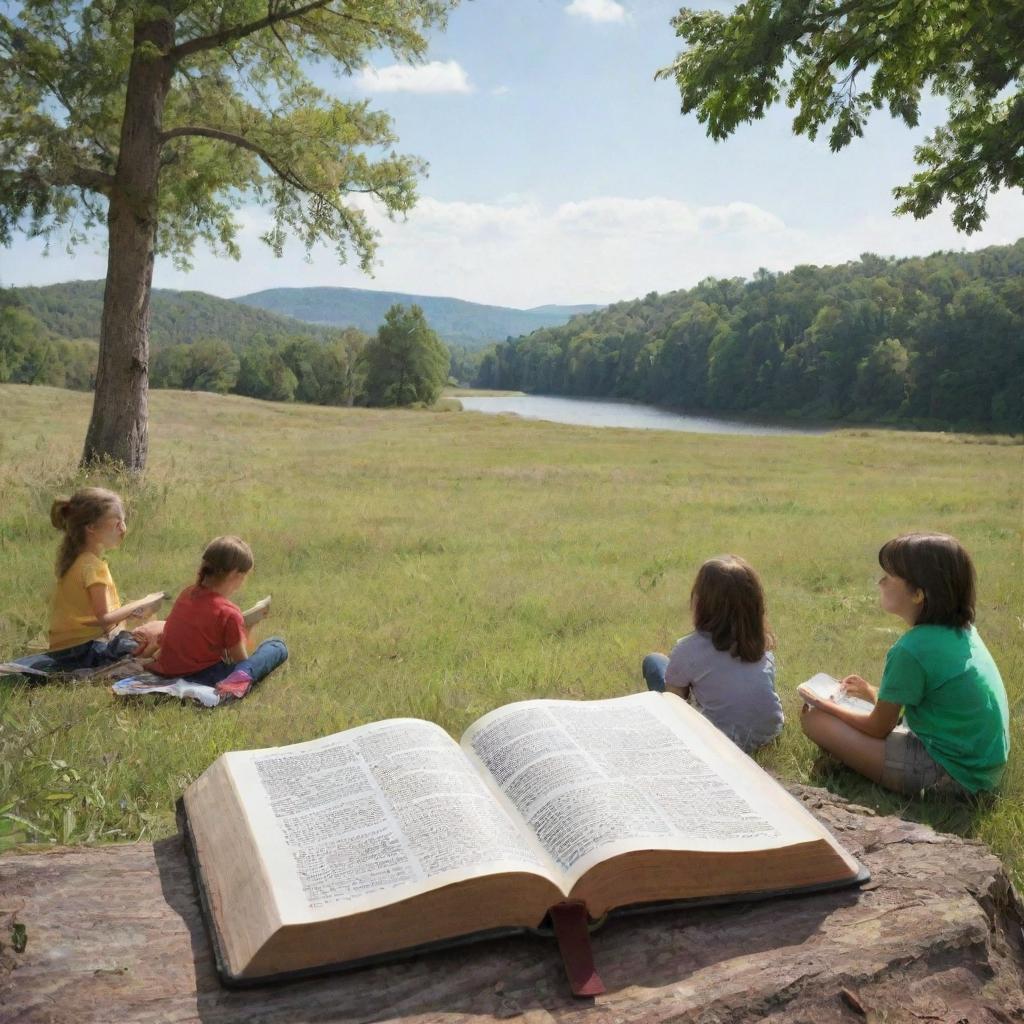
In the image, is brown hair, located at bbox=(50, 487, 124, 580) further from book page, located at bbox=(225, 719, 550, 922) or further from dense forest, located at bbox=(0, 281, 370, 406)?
dense forest, located at bbox=(0, 281, 370, 406)

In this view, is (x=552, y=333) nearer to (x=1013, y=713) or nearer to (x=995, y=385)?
(x=995, y=385)

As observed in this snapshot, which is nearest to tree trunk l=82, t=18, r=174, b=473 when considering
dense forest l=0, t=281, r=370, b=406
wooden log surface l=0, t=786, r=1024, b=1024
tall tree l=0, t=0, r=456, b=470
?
tall tree l=0, t=0, r=456, b=470

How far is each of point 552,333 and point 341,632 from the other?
608 feet

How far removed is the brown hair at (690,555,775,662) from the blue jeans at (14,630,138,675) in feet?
12.5

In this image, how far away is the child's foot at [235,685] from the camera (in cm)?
540

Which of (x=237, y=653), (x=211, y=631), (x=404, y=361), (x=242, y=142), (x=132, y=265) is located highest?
(x=242, y=142)

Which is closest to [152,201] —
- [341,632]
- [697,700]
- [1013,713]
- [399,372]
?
[341,632]

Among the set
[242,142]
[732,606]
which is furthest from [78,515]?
[242,142]

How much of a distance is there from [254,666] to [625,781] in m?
3.91

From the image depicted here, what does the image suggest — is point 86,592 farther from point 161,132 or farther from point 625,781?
point 161,132

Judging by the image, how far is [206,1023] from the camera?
5.58 ft

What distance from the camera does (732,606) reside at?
4668 mm

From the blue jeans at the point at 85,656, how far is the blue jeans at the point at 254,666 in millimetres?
710

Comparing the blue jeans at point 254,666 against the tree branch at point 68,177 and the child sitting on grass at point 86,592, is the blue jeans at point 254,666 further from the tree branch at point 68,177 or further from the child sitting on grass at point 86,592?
the tree branch at point 68,177
